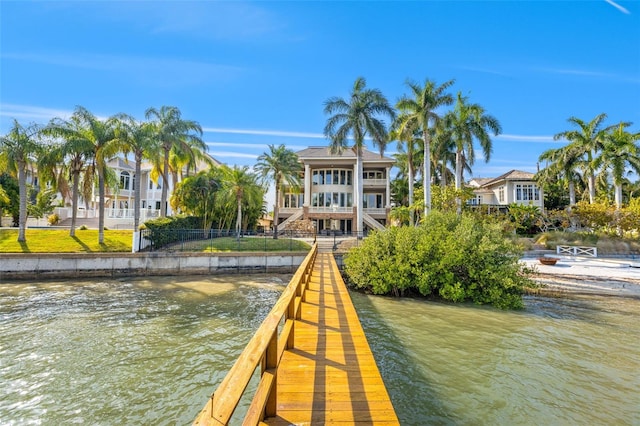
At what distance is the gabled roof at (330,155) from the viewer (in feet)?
133

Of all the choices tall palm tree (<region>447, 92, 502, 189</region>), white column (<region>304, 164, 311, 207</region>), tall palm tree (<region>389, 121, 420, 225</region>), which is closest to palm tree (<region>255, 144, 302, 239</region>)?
white column (<region>304, 164, 311, 207</region>)

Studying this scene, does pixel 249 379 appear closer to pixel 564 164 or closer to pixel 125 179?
pixel 564 164

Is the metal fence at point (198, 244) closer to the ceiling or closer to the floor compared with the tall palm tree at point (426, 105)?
closer to the floor

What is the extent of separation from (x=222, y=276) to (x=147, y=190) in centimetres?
3417

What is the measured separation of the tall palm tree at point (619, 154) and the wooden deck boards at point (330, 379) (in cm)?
3870

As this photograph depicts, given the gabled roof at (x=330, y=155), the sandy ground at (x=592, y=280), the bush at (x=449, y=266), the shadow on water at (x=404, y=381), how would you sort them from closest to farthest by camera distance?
1. the shadow on water at (x=404, y=381)
2. the bush at (x=449, y=266)
3. the sandy ground at (x=592, y=280)
4. the gabled roof at (x=330, y=155)

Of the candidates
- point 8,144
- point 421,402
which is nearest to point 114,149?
point 8,144

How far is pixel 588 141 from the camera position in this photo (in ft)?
114

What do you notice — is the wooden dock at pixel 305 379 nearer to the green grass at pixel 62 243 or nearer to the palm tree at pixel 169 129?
the green grass at pixel 62 243

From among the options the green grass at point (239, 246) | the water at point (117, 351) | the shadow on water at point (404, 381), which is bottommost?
the water at point (117, 351)

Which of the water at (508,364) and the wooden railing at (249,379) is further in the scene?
the water at (508,364)

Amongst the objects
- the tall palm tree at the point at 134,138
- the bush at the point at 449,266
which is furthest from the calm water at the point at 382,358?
the tall palm tree at the point at 134,138

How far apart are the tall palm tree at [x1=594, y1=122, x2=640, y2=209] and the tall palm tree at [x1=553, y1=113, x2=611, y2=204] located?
2.40ft

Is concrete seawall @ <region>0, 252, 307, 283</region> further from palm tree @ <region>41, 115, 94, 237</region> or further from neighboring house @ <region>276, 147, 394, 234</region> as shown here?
neighboring house @ <region>276, 147, 394, 234</region>
